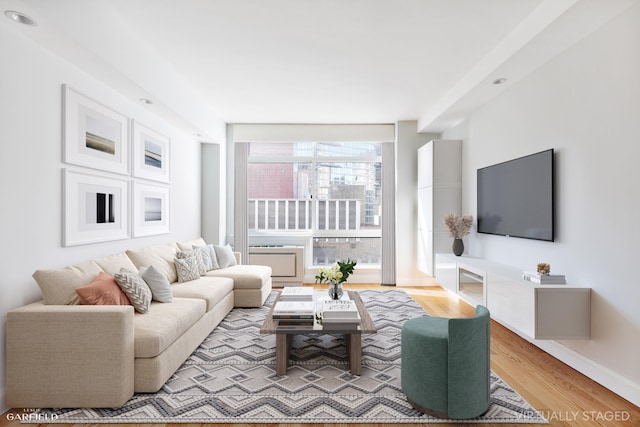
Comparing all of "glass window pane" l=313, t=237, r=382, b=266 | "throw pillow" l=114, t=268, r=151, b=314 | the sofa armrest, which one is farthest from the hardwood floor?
"glass window pane" l=313, t=237, r=382, b=266

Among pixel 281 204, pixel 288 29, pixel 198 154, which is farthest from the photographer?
pixel 281 204

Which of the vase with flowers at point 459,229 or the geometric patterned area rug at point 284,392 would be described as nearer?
the geometric patterned area rug at point 284,392

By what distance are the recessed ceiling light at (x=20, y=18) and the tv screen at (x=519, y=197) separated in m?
3.84

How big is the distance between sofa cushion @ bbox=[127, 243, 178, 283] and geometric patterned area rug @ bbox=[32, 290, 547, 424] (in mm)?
975

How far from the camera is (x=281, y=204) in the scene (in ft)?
21.4

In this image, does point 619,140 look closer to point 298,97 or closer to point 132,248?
point 298,97

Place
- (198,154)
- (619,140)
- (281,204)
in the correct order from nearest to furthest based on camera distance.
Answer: (619,140), (198,154), (281,204)

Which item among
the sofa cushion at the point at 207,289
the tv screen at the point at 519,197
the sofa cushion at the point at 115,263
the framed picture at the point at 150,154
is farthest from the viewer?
the framed picture at the point at 150,154

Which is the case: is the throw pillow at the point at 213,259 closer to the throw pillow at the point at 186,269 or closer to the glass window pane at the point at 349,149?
the throw pillow at the point at 186,269

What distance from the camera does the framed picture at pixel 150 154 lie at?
152 inches

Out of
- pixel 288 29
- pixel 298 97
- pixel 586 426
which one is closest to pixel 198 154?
pixel 298 97

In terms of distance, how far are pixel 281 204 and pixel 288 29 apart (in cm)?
374

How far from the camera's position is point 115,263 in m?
3.15

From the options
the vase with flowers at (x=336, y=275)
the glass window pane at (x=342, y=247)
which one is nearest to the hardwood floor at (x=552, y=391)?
the vase with flowers at (x=336, y=275)
